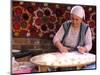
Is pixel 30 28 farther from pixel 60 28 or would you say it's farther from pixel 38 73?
pixel 38 73

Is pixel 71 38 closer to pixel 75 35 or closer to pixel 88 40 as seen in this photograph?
pixel 75 35

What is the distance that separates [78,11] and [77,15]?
1.8 inches

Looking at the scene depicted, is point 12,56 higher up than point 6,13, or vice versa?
point 6,13

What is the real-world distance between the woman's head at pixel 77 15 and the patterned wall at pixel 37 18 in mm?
44

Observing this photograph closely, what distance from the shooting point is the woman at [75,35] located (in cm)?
199

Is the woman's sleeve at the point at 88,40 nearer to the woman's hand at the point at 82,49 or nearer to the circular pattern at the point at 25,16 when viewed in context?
the woman's hand at the point at 82,49

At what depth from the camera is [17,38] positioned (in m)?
1.84

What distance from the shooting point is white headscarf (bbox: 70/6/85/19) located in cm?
203

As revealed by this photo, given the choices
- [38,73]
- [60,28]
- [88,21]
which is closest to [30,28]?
[60,28]

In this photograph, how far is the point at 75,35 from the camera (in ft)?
6.72

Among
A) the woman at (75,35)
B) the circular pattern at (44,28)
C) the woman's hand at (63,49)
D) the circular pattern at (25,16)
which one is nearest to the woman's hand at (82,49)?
the woman at (75,35)

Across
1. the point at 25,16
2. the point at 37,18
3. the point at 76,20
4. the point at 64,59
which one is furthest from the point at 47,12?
the point at 64,59

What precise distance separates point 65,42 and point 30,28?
0.39m

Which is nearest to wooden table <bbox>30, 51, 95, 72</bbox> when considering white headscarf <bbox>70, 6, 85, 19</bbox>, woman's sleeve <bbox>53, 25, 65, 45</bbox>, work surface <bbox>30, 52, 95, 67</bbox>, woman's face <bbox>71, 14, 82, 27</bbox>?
work surface <bbox>30, 52, 95, 67</bbox>
